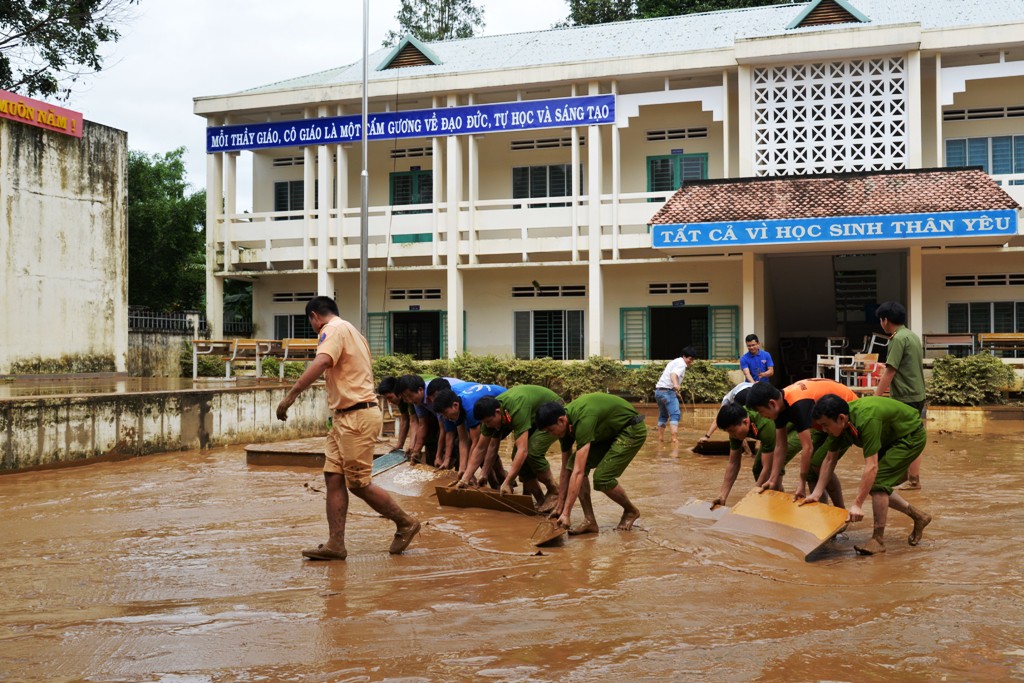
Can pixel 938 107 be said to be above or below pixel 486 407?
above

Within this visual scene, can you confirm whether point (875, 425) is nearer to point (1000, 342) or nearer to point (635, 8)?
point (1000, 342)

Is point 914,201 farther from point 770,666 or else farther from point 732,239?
point 770,666

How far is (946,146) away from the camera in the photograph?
1995 centimetres

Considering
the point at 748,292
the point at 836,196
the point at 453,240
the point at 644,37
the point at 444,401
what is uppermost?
the point at 644,37

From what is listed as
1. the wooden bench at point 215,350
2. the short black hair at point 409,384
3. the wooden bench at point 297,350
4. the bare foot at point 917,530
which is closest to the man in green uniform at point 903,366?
the bare foot at point 917,530

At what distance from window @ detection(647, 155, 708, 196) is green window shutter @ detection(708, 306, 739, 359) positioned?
2956 millimetres

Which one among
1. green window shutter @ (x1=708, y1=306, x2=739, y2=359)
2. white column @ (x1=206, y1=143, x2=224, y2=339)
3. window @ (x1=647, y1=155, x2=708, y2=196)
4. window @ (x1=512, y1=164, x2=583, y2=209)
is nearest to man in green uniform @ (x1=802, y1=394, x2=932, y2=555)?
green window shutter @ (x1=708, y1=306, x2=739, y2=359)

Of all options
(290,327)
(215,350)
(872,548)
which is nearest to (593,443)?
(872,548)

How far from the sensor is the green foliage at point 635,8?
29.6m

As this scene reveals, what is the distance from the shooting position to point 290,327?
78.2 ft

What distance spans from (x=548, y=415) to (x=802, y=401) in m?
1.80

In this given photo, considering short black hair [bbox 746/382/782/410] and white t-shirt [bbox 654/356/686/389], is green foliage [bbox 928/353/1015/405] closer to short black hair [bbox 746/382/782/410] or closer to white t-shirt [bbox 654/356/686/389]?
white t-shirt [bbox 654/356/686/389]

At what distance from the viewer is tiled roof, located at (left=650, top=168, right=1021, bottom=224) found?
664 inches

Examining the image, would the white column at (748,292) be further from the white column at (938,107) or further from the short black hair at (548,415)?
the short black hair at (548,415)
